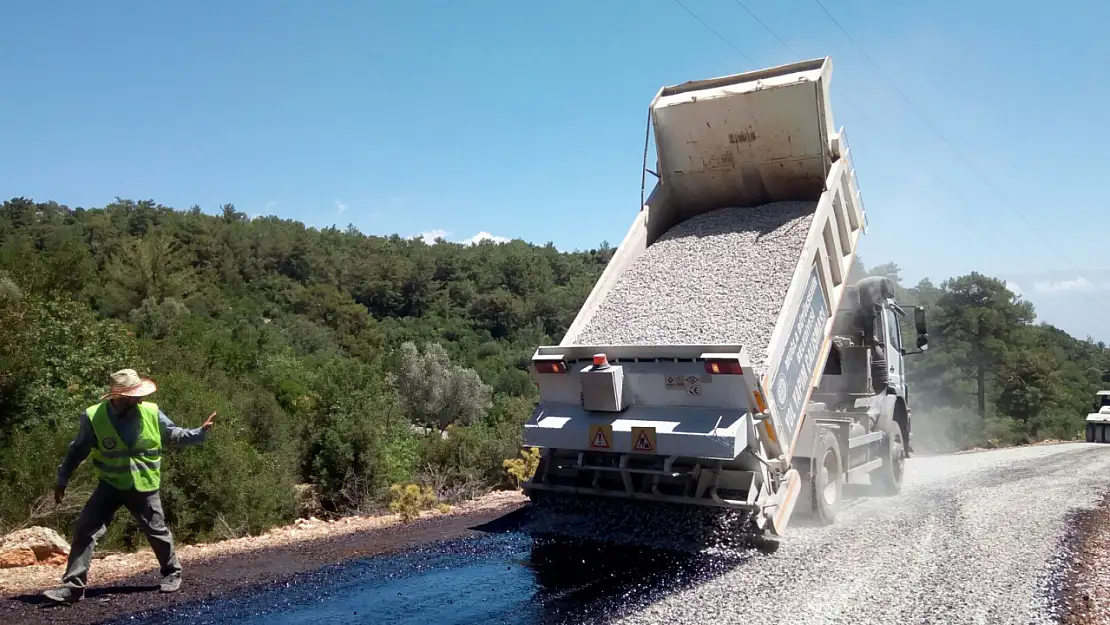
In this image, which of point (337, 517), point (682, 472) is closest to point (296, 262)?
point (337, 517)

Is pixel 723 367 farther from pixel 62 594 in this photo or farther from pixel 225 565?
pixel 62 594

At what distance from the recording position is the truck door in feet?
28.9

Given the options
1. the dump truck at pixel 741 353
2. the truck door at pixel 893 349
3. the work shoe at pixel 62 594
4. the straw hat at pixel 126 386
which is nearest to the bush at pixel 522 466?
the dump truck at pixel 741 353

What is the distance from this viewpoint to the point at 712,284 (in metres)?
7.05

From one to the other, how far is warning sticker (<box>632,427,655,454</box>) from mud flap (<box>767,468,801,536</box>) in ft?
3.08

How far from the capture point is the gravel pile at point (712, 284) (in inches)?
254

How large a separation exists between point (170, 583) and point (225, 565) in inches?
29.4

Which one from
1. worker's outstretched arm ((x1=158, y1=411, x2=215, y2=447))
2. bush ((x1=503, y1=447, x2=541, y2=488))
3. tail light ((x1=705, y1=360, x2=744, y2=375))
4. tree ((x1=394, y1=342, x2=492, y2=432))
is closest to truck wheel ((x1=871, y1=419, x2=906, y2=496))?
bush ((x1=503, y1=447, x2=541, y2=488))

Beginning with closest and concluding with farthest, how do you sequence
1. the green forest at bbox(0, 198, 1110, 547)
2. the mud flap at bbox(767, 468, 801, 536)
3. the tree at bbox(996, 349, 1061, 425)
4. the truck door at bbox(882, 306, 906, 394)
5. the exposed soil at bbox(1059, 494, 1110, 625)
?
the exposed soil at bbox(1059, 494, 1110, 625) < the mud flap at bbox(767, 468, 801, 536) < the green forest at bbox(0, 198, 1110, 547) < the truck door at bbox(882, 306, 906, 394) < the tree at bbox(996, 349, 1061, 425)

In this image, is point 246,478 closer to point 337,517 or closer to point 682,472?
point 337,517

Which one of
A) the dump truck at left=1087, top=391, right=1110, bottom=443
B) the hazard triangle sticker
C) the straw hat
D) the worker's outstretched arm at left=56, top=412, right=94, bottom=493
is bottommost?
the dump truck at left=1087, top=391, right=1110, bottom=443

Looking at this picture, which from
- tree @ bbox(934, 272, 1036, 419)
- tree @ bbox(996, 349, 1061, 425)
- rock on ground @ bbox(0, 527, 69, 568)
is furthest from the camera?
tree @ bbox(934, 272, 1036, 419)

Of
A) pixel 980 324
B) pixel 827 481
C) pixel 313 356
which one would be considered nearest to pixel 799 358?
pixel 827 481

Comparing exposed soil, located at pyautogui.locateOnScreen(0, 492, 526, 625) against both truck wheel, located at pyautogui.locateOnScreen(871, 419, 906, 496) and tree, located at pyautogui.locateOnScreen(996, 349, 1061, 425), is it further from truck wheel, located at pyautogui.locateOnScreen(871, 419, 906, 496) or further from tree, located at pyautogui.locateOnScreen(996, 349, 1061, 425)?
tree, located at pyautogui.locateOnScreen(996, 349, 1061, 425)
